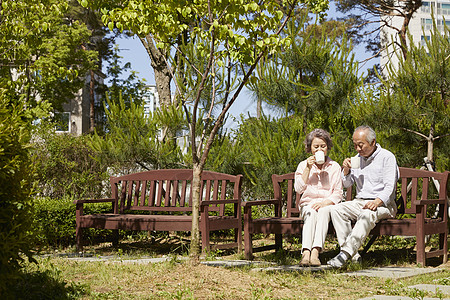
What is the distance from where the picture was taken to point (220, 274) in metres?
5.08

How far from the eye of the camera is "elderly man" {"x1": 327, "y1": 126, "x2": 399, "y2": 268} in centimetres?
600

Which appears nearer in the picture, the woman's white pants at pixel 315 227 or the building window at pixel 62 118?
the woman's white pants at pixel 315 227

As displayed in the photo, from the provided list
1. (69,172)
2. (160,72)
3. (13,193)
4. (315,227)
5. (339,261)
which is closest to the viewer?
(13,193)

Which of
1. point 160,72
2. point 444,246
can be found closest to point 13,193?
point 444,246

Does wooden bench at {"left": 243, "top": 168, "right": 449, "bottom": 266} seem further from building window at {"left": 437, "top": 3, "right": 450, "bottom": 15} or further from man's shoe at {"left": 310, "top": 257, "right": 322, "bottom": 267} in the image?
building window at {"left": 437, "top": 3, "right": 450, "bottom": 15}

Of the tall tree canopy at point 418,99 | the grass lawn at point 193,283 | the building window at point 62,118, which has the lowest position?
the grass lawn at point 193,283

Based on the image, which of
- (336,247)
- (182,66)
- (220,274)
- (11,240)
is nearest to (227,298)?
(220,274)

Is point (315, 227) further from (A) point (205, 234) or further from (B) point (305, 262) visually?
(A) point (205, 234)

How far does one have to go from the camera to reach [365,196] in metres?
6.46

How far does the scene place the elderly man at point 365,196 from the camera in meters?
6.00

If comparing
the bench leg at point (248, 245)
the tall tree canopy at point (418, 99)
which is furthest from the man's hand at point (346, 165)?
the tall tree canopy at point (418, 99)

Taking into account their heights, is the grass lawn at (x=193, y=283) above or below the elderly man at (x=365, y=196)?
below

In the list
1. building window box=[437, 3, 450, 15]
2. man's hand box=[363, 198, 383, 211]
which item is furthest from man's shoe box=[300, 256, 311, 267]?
building window box=[437, 3, 450, 15]

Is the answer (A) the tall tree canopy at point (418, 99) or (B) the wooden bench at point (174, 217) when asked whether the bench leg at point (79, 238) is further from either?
(A) the tall tree canopy at point (418, 99)
